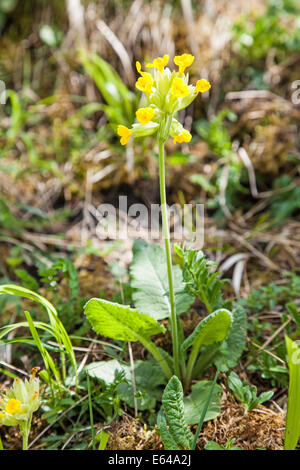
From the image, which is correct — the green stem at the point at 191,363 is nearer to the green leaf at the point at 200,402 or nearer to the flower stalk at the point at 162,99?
the green leaf at the point at 200,402

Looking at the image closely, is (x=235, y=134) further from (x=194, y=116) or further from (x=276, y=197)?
(x=276, y=197)

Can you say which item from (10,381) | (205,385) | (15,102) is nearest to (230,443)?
(205,385)

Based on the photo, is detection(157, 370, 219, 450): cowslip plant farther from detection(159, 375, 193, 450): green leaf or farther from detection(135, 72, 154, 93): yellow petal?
detection(135, 72, 154, 93): yellow petal

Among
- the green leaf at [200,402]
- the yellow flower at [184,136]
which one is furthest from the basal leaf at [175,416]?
the yellow flower at [184,136]

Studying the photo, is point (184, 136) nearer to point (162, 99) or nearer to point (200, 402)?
point (162, 99)

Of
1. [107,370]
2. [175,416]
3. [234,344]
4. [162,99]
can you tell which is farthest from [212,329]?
[162,99]
